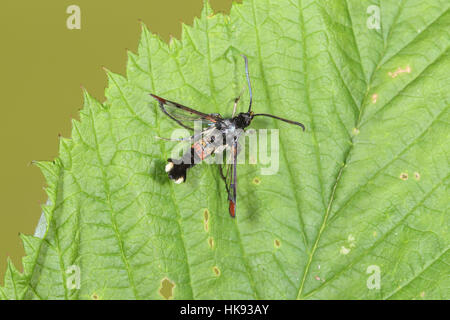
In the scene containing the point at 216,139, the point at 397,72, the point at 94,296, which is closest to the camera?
the point at 94,296

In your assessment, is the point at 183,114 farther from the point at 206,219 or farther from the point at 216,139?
the point at 206,219

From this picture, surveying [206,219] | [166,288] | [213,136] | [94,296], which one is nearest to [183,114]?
[213,136]

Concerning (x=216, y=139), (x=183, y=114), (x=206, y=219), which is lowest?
(x=206, y=219)

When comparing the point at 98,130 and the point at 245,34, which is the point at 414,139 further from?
the point at 98,130

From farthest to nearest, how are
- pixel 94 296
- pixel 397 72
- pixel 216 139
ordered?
1. pixel 216 139
2. pixel 397 72
3. pixel 94 296

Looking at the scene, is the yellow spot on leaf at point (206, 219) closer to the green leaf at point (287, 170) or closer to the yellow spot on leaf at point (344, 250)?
the green leaf at point (287, 170)

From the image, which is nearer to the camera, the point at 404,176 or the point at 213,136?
the point at 404,176

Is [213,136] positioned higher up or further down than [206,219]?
higher up

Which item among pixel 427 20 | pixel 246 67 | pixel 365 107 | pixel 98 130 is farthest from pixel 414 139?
pixel 98 130
